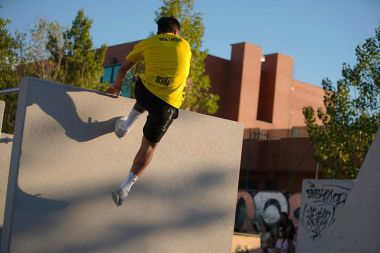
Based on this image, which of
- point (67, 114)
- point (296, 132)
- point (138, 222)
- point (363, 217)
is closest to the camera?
point (67, 114)

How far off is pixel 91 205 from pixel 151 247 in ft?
2.93

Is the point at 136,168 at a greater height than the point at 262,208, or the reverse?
the point at 136,168

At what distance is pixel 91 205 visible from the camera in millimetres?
5820

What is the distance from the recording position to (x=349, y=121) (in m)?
21.9

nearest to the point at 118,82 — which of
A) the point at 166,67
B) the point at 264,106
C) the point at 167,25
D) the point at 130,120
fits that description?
the point at 130,120

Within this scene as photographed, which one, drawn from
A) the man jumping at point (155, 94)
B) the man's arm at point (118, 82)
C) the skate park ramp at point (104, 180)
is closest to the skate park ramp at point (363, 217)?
the skate park ramp at point (104, 180)

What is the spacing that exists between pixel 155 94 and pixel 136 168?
74 centimetres

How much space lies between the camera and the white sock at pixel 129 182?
571 cm

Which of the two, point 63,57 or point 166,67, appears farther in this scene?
point 63,57

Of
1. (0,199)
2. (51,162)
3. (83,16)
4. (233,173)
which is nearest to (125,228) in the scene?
(51,162)

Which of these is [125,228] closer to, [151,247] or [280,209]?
[151,247]

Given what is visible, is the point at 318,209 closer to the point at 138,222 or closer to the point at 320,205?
the point at 320,205

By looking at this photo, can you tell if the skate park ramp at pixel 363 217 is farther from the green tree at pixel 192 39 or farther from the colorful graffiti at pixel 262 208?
the colorful graffiti at pixel 262 208

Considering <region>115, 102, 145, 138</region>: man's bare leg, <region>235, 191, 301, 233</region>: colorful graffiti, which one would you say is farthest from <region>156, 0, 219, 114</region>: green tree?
<region>115, 102, 145, 138</region>: man's bare leg
